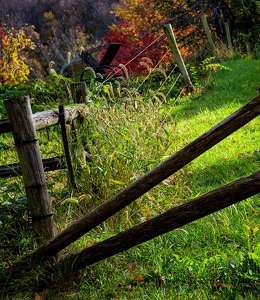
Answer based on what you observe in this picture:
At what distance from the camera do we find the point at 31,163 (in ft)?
7.71

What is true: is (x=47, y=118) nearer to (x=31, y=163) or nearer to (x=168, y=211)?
(x=31, y=163)

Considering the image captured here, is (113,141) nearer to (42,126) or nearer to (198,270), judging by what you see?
(42,126)

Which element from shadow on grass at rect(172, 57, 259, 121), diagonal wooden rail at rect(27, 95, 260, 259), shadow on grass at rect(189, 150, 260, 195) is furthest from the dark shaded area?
diagonal wooden rail at rect(27, 95, 260, 259)

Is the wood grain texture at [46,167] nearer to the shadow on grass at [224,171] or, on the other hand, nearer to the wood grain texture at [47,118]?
the wood grain texture at [47,118]

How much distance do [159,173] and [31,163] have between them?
991 mm

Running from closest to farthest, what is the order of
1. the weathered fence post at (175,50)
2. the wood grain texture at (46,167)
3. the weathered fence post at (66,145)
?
the weathered fence post at (66,145), the wood grain texture at (46,167), the weathered fence post at (175,50)

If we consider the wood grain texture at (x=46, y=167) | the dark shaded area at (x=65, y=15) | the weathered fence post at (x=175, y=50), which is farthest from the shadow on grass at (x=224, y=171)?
the dark shaded area at (x=65, y=15)

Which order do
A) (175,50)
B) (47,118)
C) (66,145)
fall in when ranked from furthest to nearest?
(175,50) < (66,145) < (47,118)

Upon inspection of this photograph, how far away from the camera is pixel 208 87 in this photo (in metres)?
8.20

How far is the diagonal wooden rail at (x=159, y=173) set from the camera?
5.32 feet

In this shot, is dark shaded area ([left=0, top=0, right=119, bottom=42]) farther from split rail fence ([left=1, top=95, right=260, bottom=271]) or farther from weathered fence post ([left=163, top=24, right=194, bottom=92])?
split rail fence ([left=1, top=95, right=260, bottom=271])

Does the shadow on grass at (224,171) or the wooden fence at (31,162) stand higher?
the wooden fence at (31,162)

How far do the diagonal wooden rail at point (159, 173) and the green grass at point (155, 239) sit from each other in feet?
1.11

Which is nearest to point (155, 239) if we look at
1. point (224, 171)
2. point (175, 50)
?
point (224, 171)
